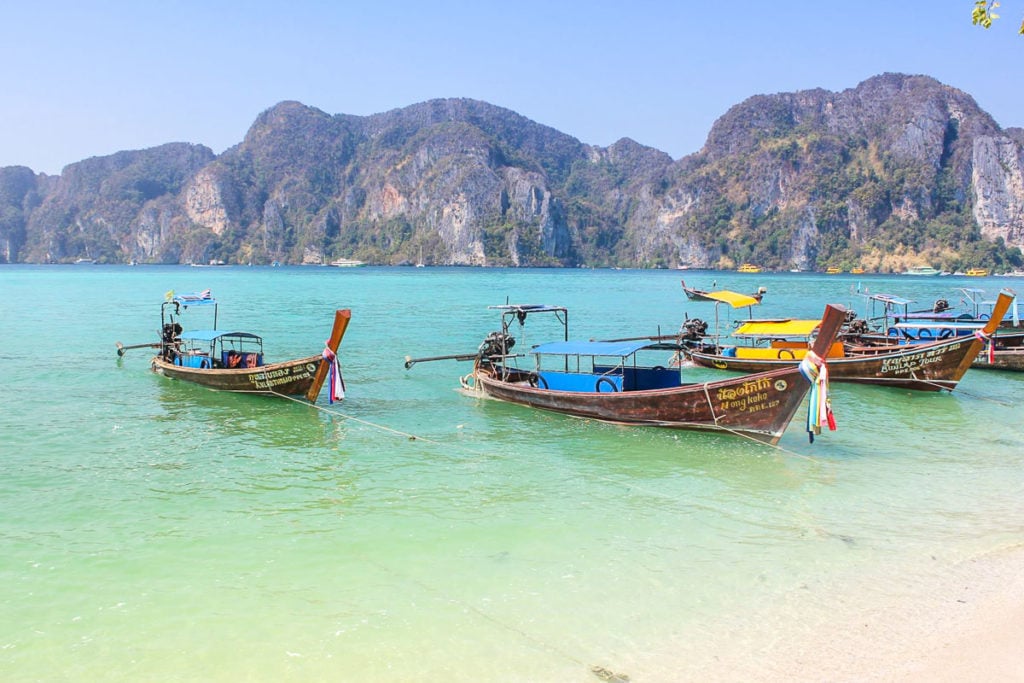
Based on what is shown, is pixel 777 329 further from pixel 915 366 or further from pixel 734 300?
pixel 915 366

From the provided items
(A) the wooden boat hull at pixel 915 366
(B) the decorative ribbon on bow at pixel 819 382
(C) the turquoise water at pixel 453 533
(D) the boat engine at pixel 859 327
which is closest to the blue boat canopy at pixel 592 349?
(C) the turquoise water at pixel 453 533

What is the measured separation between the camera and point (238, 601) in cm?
818

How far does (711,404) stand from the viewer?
14.9 m

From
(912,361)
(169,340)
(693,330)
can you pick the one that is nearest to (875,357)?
(912,361)

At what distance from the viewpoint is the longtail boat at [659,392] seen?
13.8 meters

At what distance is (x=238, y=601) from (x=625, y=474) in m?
6.95

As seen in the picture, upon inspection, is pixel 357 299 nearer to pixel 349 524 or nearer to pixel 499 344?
pixel 499 344

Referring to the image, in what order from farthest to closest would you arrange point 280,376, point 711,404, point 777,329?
point 777,329, point 280,376, point 711,404

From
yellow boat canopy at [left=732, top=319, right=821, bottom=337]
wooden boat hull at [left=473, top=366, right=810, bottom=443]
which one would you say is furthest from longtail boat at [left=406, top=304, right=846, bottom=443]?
yellow boat canopy at [left=732, top=319, right=821, bottom=337]

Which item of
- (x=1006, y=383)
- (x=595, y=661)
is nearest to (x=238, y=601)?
(x=595, y=661)

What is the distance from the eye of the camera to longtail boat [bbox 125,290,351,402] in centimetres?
1764

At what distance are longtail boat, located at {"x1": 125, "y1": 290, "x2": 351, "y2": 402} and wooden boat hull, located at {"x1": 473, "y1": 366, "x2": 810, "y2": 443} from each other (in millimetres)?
5007

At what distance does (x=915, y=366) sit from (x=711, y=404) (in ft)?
32.7

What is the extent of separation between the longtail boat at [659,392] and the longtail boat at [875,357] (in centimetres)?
485
